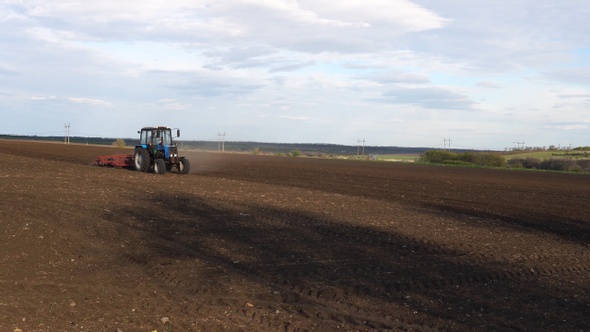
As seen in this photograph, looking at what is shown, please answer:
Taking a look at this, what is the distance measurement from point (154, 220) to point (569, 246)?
9.78 meters

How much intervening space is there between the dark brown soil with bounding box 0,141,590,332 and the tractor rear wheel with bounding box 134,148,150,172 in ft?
28.8

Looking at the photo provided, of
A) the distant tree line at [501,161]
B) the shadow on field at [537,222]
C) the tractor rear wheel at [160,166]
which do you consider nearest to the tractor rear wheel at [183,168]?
the tractor rear wheel at [160,166]

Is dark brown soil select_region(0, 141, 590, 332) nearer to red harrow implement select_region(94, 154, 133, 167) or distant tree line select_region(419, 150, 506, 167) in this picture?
red harrow implement select_region(94, 154, 133, 167)

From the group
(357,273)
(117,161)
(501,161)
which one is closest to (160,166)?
(117,161)

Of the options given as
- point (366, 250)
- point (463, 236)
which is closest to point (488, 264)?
point (366, 250)

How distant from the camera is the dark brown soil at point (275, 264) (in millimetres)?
8648

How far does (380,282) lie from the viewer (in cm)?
1082

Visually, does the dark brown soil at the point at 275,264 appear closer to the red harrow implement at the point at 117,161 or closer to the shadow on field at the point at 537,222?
the shadow on field at the point at 537,222

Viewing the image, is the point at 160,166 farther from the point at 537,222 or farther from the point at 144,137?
the point at 537,222

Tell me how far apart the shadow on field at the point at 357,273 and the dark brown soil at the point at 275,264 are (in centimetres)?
3

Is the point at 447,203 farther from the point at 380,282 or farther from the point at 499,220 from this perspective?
the point at 380,282

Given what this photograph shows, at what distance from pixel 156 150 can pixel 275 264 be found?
20.5m

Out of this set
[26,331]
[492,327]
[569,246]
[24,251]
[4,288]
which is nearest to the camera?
[26,331]

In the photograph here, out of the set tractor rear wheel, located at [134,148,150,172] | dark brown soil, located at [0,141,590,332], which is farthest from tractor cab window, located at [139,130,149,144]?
dark brown soil, located at [0,141,590,332]
